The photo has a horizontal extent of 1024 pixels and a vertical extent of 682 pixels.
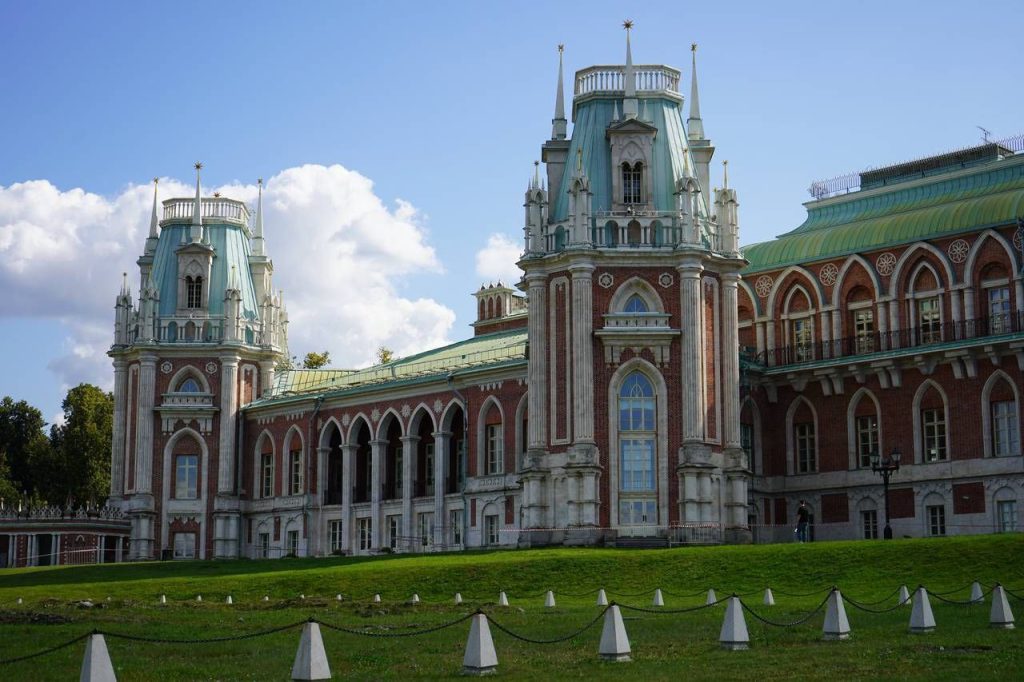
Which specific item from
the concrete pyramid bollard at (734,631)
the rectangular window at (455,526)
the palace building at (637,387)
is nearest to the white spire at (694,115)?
the palace building at (637,387)

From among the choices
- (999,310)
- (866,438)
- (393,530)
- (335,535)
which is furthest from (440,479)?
(999,310)

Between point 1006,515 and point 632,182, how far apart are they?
18.9 metres

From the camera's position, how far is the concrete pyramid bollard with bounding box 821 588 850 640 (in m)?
29.4

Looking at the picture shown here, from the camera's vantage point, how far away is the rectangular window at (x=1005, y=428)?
59.2m

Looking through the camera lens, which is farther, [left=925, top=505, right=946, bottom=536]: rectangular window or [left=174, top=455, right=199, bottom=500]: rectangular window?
[left=174, top=455, right=199, bottom=500]: rectangular window

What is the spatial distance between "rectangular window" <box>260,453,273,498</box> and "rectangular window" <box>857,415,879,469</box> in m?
29.9

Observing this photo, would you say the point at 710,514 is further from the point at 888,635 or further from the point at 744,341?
the point at 888,635

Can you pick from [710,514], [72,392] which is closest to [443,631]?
[710,514]

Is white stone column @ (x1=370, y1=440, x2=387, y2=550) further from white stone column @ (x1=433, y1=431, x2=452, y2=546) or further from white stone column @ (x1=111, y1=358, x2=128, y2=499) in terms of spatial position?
white stone column @ (x1=111, y1=358, x2=128, y2=499)

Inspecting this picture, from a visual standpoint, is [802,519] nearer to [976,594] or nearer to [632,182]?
[632,182]

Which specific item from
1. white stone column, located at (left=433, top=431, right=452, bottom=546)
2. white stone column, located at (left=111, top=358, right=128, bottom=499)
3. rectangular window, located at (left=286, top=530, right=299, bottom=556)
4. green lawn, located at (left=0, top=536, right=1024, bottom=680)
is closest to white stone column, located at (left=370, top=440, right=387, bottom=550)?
white stone column, located at (left=433, top=431, right=452, bottom=546)

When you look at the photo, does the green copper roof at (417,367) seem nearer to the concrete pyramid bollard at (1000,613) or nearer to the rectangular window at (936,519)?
the rectangular window at (936,519)

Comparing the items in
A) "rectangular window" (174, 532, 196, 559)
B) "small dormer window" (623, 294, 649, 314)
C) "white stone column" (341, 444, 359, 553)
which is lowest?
"rectangular window" (174, 532, 196, 559)

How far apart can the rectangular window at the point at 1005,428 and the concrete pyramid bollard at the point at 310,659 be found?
41060 millimetres
